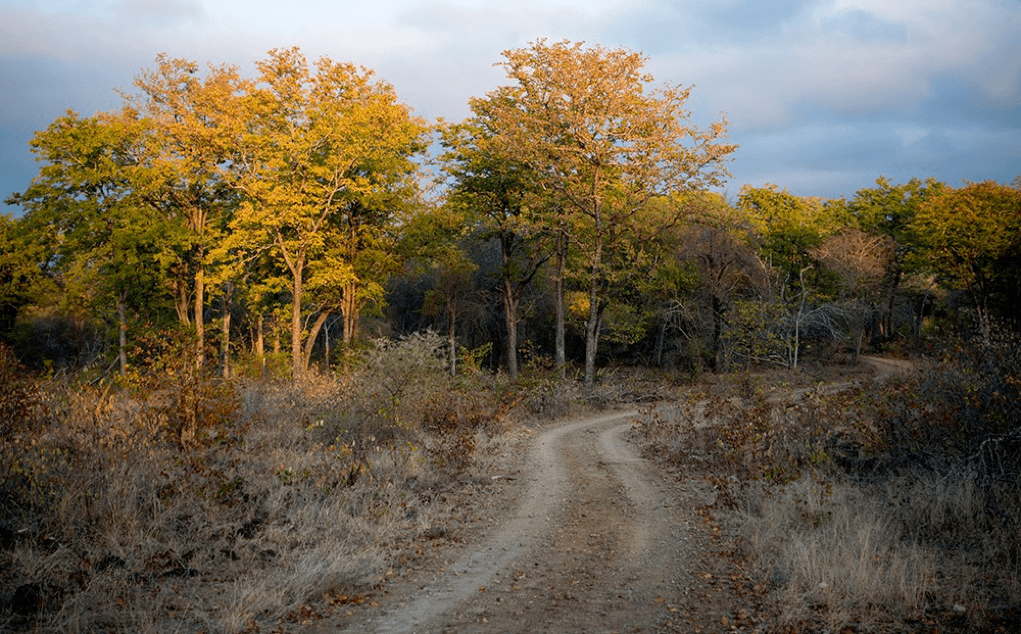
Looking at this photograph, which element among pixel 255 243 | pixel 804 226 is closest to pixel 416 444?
pixel 255 243

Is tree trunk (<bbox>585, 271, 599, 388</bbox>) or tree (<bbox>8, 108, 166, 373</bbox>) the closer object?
tree trunk (<bbox>585, 271, 599, 388</bbox>)

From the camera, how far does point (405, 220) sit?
3094 cm

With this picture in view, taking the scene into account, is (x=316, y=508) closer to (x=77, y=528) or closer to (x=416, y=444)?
(x=77, y=528)

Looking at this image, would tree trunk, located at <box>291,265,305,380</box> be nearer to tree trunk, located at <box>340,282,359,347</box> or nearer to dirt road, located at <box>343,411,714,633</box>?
tree trunk, located at <box>340,282,359,347</box>

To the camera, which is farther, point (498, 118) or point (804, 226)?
point (804, 226)

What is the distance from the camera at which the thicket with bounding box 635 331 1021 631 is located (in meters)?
6.14

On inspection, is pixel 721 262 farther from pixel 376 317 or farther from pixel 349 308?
pixel 376 317

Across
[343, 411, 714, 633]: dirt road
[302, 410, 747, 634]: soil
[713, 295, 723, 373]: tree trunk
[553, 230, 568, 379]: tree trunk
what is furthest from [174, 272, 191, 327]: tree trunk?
[713, 295, 723, 373]: tree trunk

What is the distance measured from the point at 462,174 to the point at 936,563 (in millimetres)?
27736

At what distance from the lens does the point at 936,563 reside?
6.95 meters

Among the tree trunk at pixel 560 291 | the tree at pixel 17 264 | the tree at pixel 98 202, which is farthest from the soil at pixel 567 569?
the tree at pixel 17 264

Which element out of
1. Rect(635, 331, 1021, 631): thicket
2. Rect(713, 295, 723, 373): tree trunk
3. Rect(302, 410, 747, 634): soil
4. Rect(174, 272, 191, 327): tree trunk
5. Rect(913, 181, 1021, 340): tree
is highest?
Rect(913, 181, 1021, 340): tree

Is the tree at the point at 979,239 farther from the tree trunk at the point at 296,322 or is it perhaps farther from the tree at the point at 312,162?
the tree trunk at the point at 296,322

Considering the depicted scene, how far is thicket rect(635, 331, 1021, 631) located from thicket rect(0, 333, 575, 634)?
4.64m
